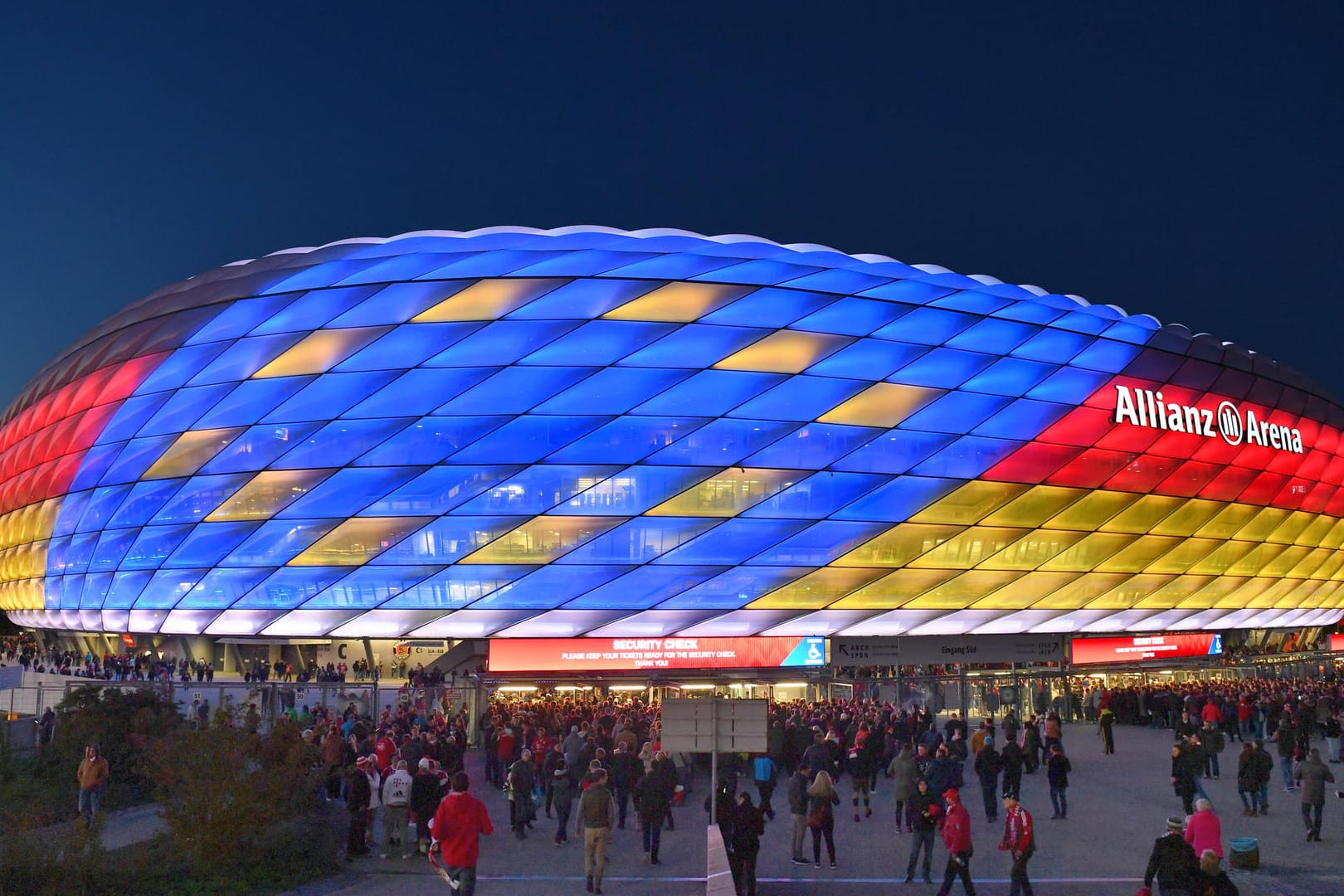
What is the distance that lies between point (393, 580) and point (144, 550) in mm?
9160

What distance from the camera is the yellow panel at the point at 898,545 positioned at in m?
34.5

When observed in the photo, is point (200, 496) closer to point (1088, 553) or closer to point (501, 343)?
point (501, 343)

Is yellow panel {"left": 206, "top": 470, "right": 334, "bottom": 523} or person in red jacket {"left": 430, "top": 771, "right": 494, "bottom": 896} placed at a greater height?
yellow panel {"left": 206, "top": 470, "right": 334, "bottom": 523}

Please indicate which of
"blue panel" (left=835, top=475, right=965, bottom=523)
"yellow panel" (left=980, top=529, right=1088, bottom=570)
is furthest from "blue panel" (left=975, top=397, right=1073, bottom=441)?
"yellow panel" (left=980, top=529, right=1088, bottom=570)

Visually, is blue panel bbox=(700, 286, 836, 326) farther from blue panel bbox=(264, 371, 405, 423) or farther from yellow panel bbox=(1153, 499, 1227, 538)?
yellow panel bbox=(1153, 499, 1227, 538)

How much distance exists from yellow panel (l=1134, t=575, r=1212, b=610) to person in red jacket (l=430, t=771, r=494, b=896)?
120 feet

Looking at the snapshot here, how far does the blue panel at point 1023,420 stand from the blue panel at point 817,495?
4.46 metres

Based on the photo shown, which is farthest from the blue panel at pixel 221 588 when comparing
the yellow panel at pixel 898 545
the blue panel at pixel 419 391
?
the yellow panel at pixel 898 545

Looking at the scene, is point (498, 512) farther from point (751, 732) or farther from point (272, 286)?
point (751, 732)

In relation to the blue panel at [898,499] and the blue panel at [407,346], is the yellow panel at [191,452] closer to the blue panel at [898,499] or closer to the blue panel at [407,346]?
the blue panel at [407,346]

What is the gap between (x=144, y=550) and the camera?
35.6 metres

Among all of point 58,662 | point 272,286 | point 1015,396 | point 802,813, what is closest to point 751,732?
point 802,813

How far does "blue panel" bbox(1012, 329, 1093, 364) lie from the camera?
3741 centimetres

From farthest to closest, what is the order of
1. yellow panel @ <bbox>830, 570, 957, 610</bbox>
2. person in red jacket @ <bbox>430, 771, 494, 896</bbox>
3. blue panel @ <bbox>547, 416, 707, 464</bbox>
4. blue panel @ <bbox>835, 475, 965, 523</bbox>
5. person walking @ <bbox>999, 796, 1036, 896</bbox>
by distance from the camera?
1. yellow panel @ <bbox>830, 570, 957, 610</bbox>
2. blue panel @ <bbox>835, 475, 965, 523</bbox>
3. blue panel @ <bbox>547, 416, 707, 464</bbox>
4. person walking @ <bbox>999, 796, 1036, 896</bbox>
5. person in red jacket @ <bbox>430, 771, 494, 896</bbox>
